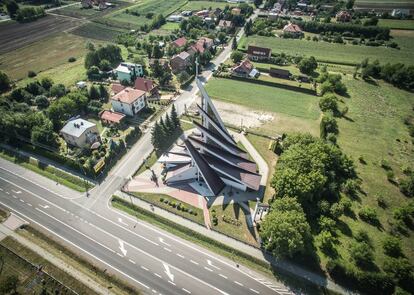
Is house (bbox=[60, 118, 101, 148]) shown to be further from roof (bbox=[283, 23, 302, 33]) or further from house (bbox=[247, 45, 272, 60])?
roof (bbox=[283, 23, 302, 33])

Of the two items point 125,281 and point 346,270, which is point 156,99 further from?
point 346,270

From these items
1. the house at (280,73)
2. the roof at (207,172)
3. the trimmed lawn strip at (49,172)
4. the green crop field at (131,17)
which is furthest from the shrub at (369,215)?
the green crop field at (131,17)

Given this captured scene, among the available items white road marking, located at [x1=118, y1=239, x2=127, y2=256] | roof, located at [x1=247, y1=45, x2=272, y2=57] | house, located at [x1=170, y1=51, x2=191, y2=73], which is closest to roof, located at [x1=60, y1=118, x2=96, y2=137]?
white road marking, located at [x1=118, y1=239, x2=127, y2=256]

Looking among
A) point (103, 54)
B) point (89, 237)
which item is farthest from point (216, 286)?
point (103, 54)

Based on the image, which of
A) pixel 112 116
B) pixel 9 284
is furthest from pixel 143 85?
pixel 9 284

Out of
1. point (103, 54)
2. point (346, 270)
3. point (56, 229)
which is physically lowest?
point (56, 229)

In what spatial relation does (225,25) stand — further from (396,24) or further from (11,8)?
(11,8)
